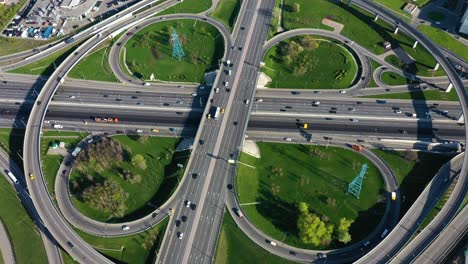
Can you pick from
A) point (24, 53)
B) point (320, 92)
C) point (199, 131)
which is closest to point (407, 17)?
point (320, 92)

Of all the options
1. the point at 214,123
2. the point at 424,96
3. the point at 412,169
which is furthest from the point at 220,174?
the point at 424,96

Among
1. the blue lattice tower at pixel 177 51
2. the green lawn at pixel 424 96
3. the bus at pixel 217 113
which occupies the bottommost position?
the bus at pixel 217 113

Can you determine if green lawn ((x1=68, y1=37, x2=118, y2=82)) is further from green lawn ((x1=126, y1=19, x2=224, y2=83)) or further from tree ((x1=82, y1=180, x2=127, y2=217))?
tree ((x1=82, y1=180, x2=127, y2=217))

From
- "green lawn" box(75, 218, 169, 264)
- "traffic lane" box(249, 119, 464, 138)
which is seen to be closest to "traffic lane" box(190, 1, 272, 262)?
"traffic lane" box(249, 119, 464, 138)

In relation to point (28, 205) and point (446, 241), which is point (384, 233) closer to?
point (446, 241)

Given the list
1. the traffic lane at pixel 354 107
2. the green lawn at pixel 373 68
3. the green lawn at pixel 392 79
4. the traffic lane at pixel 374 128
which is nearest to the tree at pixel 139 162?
the traffic lane at pixel 374 128

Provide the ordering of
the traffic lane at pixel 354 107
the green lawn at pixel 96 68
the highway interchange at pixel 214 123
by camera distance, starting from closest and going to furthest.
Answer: the highway interchange at pixel 214 123
the traffic lane at pixel 354 107
the green lawn at pixel 96 68

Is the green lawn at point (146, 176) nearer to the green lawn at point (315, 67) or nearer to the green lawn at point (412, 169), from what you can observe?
the green lawn at point (315, 67)
